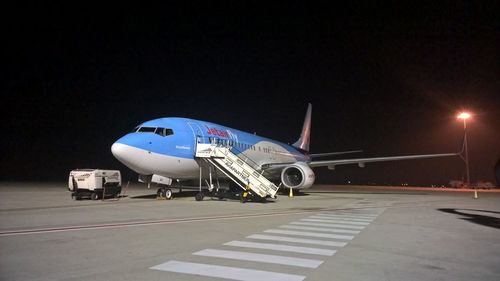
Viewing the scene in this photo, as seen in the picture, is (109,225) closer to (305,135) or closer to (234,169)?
(234,169)


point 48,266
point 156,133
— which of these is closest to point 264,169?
point 156,133

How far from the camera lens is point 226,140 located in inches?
903

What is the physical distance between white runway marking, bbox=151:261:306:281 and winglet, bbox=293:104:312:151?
33.4 m

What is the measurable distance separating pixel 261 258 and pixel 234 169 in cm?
1322

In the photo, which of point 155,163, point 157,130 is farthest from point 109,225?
point 157,130

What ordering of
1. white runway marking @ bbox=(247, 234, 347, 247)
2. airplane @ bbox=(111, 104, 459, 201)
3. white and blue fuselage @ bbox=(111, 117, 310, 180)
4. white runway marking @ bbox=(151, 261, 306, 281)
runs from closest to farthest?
white runway marking @ bbox=(151, 261, 306, 281)
white runway marking @ bbox=(247, 234, 347, 247)
white and blue fuselage @ bbox=(111, 117, 310, 180)
airplane @ bbox=(111, 104, 459, 201)

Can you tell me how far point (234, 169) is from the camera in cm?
1938

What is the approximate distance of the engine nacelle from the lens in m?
23.0

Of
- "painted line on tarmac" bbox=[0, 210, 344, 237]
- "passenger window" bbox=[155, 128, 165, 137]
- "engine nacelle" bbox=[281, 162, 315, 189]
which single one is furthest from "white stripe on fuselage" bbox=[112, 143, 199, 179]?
"painted line on tarmac" bbox=[0, 210, 344, 237]

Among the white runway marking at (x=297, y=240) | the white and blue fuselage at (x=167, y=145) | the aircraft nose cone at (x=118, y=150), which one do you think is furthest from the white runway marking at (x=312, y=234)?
the aircraft nose cone at (x=118, y=150)

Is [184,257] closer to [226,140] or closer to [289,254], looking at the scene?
[289,254]

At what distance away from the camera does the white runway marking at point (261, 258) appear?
19.4 feet

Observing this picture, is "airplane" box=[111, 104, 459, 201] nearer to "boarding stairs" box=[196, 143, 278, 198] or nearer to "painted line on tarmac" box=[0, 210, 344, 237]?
"boarding stairs" box=[196, 143, 278, 198]

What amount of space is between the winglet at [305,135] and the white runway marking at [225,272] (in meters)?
33.4
